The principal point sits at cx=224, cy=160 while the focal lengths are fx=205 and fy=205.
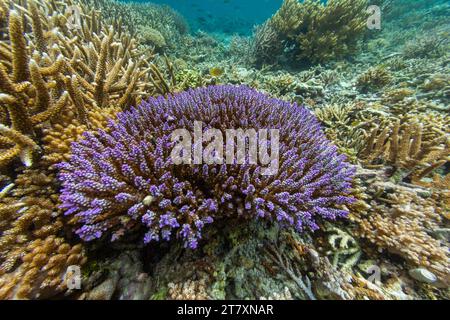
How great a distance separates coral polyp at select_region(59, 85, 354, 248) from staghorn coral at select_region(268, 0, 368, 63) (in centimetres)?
691

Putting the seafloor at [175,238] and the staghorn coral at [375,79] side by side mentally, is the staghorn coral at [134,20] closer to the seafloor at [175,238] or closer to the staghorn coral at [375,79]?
the seafloor at [175,238]

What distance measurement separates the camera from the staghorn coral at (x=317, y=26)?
7730 millimetres

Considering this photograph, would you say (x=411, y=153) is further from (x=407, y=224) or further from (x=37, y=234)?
(x=37, y=234)

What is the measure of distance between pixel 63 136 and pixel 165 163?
4.09 ft

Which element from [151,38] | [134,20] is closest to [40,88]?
[151,38]

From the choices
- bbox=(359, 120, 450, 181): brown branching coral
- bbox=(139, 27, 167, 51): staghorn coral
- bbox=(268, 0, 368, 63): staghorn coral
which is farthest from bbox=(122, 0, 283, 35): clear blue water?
bbox=(359, 120, 450, 181): brown branching coral

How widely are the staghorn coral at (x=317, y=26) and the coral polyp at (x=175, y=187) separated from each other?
22.7 ft

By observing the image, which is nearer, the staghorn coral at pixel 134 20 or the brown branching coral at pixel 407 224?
the brown branching coral at pixel 407 224

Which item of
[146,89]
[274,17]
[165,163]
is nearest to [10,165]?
[165,163]

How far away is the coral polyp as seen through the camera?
1.76 meters

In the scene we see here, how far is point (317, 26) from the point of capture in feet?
26.0

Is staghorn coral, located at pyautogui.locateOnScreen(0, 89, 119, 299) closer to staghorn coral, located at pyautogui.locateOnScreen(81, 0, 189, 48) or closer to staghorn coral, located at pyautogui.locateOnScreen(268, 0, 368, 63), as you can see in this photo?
staghorn coral, located at pyautogui.locateOnScreen(81, 0, 189, 48)

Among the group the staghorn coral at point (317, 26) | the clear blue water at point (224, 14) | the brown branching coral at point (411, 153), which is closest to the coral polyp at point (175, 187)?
the brown branching coral at point (411, 153)

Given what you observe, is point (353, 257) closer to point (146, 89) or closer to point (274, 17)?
point (146, 89)
